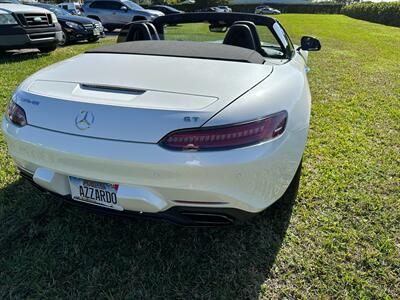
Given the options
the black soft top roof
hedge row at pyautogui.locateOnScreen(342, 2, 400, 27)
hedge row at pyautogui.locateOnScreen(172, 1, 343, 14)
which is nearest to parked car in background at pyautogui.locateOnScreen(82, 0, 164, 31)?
the black soft top roof

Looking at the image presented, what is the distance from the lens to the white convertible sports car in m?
1.72

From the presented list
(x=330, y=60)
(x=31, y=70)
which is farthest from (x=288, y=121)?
(x=330, y=60)

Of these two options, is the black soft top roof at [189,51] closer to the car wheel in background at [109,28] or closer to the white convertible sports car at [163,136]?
the white convertible sports car at [163,136]

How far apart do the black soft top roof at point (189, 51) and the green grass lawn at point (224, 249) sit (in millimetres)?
1148

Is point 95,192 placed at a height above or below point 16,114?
below

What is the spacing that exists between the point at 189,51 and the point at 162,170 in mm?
1172

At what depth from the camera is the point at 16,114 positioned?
81.7 inches

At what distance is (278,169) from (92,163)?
979mm

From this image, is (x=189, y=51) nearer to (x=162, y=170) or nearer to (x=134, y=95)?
(x=134, y=95)

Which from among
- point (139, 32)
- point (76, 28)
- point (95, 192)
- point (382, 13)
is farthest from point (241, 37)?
point (382, 13)

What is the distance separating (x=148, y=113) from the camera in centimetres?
174

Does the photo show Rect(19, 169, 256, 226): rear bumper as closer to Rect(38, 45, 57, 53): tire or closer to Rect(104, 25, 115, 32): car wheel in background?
Rect(38, 45, 57, 53): tire

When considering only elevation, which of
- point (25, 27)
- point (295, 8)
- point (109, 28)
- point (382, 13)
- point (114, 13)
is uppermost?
point (25, 27)

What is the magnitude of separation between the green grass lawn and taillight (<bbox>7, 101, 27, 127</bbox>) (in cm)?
79
